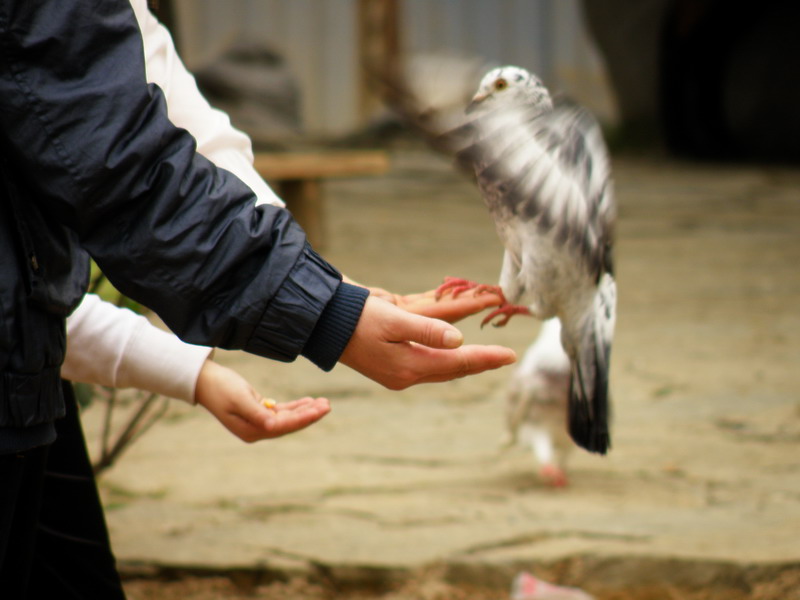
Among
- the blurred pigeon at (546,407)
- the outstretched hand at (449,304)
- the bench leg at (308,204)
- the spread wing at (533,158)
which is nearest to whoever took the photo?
the spread wing at (533,158)

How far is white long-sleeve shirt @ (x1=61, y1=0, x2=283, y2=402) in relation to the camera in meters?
1.62

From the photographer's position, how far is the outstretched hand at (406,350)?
123 cm

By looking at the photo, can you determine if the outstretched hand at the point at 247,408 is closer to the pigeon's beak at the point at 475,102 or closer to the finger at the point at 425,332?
the finger at the point at 425,332

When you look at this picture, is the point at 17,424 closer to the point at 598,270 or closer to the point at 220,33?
the point at 598,270

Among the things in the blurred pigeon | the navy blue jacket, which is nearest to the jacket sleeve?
the navy blue jacket

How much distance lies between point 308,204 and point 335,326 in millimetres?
4905

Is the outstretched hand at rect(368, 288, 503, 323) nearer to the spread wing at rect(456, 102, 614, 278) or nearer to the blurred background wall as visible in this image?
the spread wing at rect(456, 102, 614, 278)

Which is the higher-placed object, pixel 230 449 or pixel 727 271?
pixel 230 449

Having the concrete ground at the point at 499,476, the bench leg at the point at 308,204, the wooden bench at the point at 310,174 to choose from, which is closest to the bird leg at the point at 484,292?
the concrete ground at the point at 499,476

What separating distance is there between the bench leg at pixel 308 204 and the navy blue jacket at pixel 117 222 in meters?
4.86

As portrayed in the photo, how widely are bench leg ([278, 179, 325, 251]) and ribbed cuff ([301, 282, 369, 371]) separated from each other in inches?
190

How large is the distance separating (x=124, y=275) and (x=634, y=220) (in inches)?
256

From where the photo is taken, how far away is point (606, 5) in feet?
33.4

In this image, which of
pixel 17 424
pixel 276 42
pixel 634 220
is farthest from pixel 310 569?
pixel 276 42
